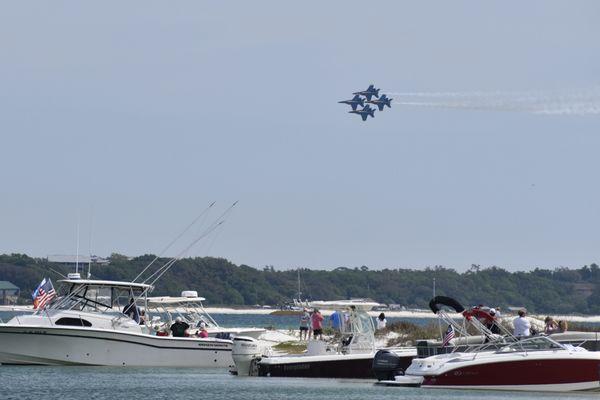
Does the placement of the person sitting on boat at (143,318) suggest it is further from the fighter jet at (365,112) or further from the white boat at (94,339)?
the fighter jet at (365,112)

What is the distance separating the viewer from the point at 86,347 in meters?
54.6

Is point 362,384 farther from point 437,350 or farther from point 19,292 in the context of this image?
point 19,292

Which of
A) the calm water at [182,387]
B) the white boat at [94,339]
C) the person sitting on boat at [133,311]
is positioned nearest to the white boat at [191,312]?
the person sitting on boat at [133,311]

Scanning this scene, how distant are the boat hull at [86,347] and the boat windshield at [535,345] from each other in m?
16.0

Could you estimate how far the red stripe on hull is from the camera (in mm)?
43000

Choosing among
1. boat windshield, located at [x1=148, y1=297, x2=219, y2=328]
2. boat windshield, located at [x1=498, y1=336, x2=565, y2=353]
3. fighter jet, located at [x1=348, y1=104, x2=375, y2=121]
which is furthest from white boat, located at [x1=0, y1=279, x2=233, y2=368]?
fighter jet, located at [x1=348, y1=104, x2=375, y2=121]

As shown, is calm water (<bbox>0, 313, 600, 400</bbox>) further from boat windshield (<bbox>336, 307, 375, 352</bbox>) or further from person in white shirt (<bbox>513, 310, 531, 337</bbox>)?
person in white shirt (<bbox>513, 310, 531, 337</bbox>)

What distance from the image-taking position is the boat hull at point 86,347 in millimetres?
54406

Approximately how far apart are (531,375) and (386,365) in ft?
15.7

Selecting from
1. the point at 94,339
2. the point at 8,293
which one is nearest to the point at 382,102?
the point at 94,339

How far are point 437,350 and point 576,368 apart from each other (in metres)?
4.70

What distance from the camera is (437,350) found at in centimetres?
4581

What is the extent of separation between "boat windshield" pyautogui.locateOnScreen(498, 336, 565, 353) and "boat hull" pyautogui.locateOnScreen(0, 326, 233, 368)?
15959 mm

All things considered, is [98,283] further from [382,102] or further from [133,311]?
[382,102]
